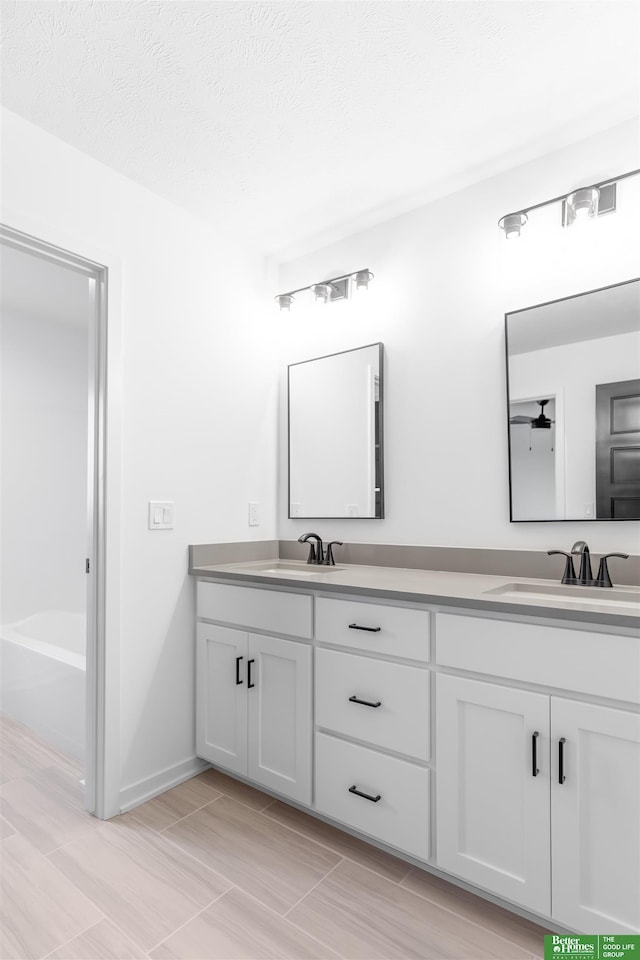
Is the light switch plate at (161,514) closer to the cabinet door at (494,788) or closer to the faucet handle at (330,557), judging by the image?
the faucet handle at (330,557)

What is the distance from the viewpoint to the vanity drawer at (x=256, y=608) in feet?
6.13

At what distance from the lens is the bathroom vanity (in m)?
1.25

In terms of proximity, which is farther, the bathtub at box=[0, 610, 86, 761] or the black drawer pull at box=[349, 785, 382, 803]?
the bathtub at box=[0, 610, 86, 761]

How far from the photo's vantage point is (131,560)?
2061 millimetres

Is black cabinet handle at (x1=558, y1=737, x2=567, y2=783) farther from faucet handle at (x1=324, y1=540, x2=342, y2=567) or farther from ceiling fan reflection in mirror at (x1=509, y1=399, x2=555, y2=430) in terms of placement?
faucet handle at (x1=324, y1=540, x2=342, y2=567)

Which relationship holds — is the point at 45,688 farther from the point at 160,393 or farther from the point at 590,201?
the point at 590,201

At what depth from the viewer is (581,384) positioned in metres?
1.85

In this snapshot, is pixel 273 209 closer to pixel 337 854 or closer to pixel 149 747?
pixel 149 747

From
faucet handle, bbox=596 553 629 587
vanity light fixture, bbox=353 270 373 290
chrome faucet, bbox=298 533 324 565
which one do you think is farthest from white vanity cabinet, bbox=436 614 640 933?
vanity light fixture, bbox=353 270 373 290

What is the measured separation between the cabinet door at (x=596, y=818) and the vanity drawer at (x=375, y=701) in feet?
1.25

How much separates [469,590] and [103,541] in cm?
132

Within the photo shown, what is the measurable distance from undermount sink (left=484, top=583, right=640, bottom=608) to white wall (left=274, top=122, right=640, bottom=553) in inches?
7.8

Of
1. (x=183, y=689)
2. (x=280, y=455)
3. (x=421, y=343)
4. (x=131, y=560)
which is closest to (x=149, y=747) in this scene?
(x=183, y=689)

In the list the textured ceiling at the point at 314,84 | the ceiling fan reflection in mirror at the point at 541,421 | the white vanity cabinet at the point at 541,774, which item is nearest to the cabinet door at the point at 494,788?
the white vanity cabinet at the point at 541,774
